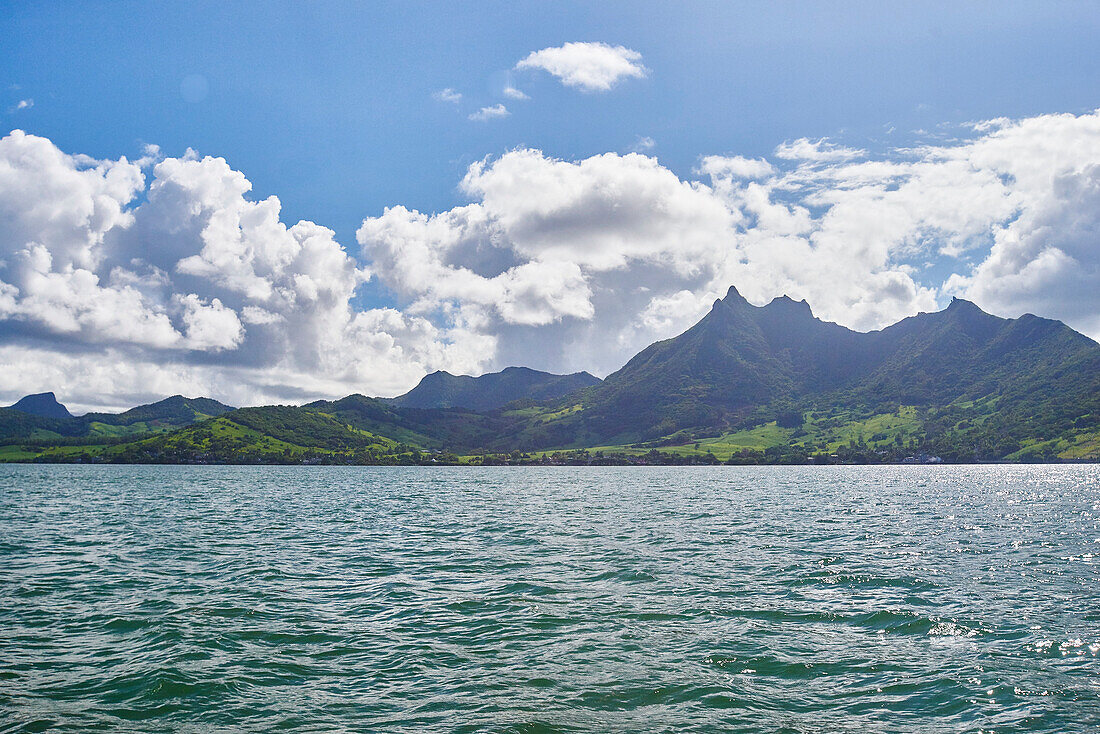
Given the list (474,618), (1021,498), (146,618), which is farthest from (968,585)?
(1021,498)

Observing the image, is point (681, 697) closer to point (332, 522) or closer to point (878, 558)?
point (878, 558)

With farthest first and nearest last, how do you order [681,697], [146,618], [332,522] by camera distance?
[332,522], [146,618], [681,697]

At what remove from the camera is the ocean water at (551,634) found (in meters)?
16.6

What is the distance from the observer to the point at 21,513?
73.3 m

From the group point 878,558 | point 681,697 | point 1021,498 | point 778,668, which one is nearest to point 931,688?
point 778,668

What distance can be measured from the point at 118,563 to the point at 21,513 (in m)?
48.5

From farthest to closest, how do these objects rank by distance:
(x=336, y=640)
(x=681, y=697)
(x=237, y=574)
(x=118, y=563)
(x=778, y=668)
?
(x=118, y=563)
(x=237, y=574)
(x=336, y=640)
(x=778, y=668)
(x=681, y=697)

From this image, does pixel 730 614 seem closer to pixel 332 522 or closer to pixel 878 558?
pixel 878 558

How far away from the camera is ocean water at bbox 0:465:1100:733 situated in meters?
16.6

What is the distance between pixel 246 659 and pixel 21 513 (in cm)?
7365

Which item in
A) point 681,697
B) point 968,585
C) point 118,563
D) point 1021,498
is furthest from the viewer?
point 1021,498

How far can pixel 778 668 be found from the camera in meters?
20.2

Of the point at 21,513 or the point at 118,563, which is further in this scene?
the point at 21,513

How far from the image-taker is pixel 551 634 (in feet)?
78.6
